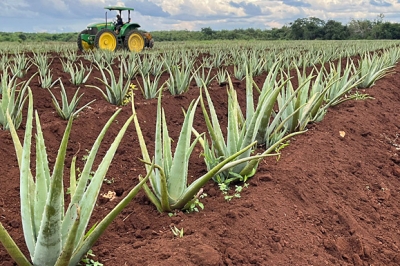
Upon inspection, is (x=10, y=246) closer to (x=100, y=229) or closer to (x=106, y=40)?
(x=100, y=229)

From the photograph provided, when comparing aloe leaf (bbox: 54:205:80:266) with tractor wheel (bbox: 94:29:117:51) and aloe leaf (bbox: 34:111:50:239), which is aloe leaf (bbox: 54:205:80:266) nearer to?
aloe leaf (bbox: 34:111:50:239)

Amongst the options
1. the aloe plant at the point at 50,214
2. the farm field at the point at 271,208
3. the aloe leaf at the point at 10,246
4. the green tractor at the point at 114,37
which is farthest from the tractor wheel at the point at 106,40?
the aloe leaf at the point at 10,246

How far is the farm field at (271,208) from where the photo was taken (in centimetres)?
181

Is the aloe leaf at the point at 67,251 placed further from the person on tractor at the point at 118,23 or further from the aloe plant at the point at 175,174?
the person on tractor at the point at 118,23

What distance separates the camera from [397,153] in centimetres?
387

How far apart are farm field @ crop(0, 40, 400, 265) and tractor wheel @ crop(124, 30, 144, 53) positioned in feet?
35.4

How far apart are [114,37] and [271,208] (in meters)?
12.7

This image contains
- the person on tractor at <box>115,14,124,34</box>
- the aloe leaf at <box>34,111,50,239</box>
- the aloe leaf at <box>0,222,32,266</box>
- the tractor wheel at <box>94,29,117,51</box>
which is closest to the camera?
the aloe leaf at <box>0,222,32,266</box>

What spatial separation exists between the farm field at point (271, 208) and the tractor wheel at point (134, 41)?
10793 mm

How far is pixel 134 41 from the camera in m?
14.8

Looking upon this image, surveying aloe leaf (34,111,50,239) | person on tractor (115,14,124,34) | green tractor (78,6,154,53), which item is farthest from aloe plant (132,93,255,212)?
person on tractor (115,14,124,34)

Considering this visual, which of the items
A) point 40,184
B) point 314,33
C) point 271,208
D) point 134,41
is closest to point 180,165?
point 271,208

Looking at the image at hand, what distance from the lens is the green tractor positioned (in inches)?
543

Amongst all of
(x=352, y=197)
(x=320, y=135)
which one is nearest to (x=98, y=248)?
(x=352, y=197)
